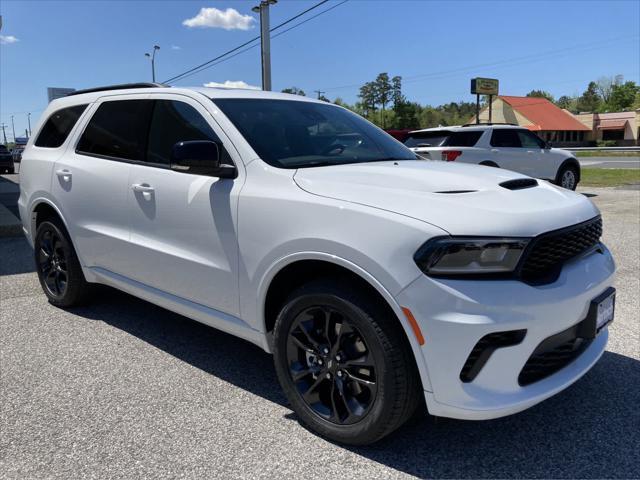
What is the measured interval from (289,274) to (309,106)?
1.55m

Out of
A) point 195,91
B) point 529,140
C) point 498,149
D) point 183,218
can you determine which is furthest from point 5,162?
point 183,218

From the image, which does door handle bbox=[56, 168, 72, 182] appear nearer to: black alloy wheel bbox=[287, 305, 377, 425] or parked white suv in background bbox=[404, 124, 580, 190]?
black alloy wheel bbox=[287, 305, 377, 425]

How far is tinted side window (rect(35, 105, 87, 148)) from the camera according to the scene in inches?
179

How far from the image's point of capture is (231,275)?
302 centimetres

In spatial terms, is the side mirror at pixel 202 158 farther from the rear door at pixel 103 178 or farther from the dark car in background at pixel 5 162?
the dark car in background at pixel 5 162

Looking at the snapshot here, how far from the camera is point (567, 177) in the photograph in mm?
13344

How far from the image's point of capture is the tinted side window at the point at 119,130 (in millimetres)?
3809

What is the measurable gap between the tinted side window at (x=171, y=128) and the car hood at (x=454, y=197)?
83 cm

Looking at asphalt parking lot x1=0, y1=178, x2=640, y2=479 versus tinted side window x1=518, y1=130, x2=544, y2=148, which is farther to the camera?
tinted side window x1=518, y1=130, x2=544, y2=148

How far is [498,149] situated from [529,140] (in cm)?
118

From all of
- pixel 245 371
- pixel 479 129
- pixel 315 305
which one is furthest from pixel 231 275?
pixel 479 129

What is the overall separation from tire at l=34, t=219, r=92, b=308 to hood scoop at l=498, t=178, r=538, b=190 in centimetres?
334

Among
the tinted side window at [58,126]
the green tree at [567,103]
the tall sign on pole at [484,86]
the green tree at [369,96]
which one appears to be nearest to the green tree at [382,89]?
the green tree at [369,96]

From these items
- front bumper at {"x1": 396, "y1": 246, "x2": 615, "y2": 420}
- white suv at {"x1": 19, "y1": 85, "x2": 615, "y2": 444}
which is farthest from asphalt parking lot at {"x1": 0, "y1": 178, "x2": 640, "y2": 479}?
front bumper at {"x1": 396, "y1": 246, "x2": 615, "y2": 420}
